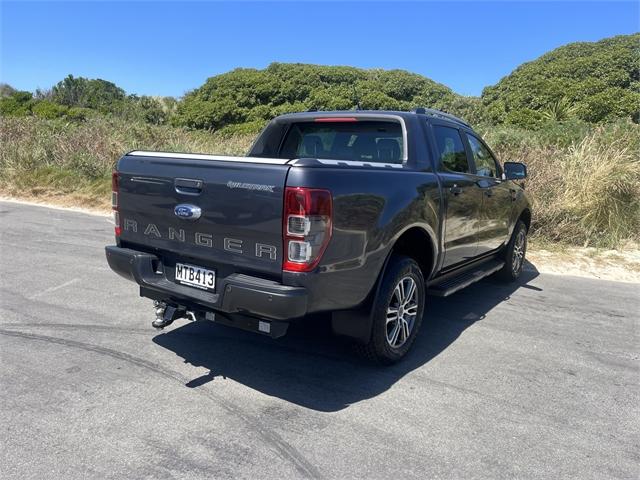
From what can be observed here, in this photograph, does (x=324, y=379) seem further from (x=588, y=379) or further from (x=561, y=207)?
(x=561, y=207)

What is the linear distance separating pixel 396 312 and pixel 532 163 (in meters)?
7.24

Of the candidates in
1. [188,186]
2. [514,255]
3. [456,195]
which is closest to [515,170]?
[514,255]

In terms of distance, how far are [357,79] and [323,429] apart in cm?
4015

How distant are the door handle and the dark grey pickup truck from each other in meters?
0.03

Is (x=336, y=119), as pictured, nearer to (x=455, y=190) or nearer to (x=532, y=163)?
(x=455, y=190)

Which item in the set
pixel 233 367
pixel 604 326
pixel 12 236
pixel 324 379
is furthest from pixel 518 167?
pixel 12 236

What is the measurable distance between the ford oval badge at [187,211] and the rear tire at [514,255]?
428cm

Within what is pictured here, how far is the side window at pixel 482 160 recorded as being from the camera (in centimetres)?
534

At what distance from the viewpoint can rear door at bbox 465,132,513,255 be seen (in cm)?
519

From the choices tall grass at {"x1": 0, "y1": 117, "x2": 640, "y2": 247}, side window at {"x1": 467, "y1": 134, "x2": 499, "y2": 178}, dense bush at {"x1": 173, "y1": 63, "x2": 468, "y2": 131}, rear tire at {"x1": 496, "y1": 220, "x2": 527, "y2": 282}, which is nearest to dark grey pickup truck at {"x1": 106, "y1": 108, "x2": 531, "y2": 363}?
side window at {"x1": 467, "y1": 134, "x2": 499, "y2": 178}

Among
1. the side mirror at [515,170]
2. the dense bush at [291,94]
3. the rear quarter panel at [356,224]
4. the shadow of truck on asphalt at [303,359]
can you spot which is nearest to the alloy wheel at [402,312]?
the shadow of truck on asphalt at [303,359]

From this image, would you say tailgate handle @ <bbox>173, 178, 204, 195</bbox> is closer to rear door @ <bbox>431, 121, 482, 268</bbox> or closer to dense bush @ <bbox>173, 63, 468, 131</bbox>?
rear door @ <bbox>431, 121, 482, 268</bbox>

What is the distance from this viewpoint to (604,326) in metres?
5.10

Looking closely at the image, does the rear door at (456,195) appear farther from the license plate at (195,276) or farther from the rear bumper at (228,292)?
the license plate at (195,276)
